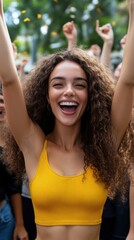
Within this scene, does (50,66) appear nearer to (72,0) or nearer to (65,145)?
(65,145)

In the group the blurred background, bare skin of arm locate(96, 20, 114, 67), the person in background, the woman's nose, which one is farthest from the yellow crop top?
the blurred background

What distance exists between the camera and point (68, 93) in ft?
7.39

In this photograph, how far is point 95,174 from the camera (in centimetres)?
227

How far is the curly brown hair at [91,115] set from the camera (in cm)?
234

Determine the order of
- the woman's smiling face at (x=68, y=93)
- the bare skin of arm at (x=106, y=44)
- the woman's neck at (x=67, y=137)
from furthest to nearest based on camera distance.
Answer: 1. the bare skin of arm at (x=106, y=44)
2. the woman's neck at (x=67, y=137)
3. the woman's smiling face at (x=68, y=93)

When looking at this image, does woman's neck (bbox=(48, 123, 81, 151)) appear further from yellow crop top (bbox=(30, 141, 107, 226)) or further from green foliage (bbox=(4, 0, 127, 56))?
green foliage (bbox=(4, 0, 127, 56))

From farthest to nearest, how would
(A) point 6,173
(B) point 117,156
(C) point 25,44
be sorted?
(C) point 25,44
(A) point 6,173
(B) point 117,156

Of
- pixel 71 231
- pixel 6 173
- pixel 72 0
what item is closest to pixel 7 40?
pixel 71 231

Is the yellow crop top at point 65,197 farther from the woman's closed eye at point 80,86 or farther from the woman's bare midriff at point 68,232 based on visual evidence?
the woman's closed eye at point 80,86

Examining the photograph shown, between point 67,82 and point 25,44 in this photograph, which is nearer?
point 67,82

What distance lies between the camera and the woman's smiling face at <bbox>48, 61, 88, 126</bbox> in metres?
2.27

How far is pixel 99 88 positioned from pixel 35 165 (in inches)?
19.3

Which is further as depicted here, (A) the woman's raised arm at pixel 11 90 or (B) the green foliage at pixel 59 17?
(B) the green foliage at pixel 59 17

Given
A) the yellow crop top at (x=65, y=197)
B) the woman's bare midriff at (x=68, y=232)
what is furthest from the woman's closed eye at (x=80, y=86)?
the woman's bare midriff at (x=68, y=232)
